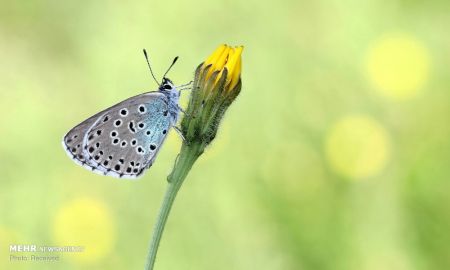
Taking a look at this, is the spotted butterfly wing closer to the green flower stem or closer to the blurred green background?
the green flower stem

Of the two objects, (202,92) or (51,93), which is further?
(51,93)

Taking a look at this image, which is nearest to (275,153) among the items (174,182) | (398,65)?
(398,65)

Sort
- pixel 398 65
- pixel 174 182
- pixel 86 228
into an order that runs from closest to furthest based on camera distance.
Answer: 1. pixel 174 182
2. pixel 86 228
3. pixel 398 65

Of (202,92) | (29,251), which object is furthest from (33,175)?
(202,92)

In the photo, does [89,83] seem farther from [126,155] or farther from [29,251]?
[126,155]

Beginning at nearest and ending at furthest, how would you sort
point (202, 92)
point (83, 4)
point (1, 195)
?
point (202, 92) → point (1, 195) → point (83, 4)

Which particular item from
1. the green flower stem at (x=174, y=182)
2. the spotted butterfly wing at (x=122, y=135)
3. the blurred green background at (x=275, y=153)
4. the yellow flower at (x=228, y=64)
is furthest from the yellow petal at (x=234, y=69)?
the blurred green background at (x=275, y=153)

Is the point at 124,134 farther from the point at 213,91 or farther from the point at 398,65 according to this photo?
the point at 398,65

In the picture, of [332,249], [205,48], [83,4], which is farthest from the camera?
[83,4]
